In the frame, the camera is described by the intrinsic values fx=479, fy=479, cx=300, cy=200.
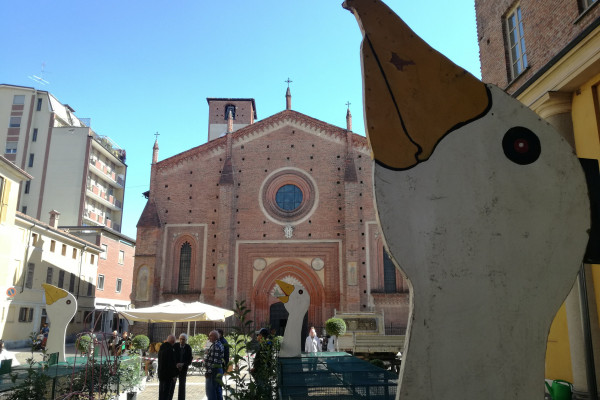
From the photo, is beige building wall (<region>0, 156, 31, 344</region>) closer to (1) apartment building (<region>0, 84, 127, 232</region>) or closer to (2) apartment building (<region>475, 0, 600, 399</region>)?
(1) apartment building (<region>0, 84, 127, 232</region>)

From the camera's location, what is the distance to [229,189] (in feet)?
80.5

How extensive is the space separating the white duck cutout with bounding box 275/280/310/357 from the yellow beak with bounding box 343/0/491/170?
7332 mm

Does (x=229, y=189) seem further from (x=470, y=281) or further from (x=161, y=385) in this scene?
(x=470, y=281)

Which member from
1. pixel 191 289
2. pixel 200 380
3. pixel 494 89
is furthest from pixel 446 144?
pixel 191 289

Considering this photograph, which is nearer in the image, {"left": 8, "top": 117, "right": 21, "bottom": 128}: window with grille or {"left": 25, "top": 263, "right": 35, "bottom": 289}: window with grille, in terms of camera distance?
{"left": 25, "top": 263, "right": 35, "bottom": 289}: window with grille

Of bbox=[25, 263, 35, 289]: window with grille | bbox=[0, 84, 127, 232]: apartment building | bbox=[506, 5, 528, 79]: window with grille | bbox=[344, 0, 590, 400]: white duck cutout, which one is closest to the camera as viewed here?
bbox=[344, 0, 590, 400]: white duck cutout

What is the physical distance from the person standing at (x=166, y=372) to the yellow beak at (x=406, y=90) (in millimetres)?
6551

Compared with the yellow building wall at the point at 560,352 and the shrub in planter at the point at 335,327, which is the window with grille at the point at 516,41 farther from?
the shrub in planter at the point at 335,327

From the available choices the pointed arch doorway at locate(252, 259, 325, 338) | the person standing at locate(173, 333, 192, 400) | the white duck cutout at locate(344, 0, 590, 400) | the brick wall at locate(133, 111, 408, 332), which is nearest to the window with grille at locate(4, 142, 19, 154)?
the brick wall at locate(133, 111, 408, 332)

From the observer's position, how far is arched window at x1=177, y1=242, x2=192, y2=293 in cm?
2444

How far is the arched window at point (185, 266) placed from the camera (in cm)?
2444

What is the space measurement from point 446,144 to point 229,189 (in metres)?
21.7

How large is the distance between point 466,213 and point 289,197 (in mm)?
21747

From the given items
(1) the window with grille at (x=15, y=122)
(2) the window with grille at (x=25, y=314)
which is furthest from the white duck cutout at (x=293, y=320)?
(1) the window with grille at (x=15, y=122)
